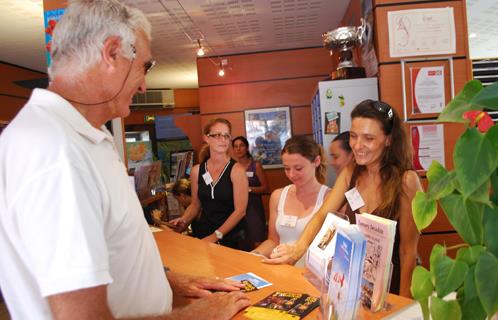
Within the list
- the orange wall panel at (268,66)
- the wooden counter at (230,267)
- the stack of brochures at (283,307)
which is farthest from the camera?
the orange wall panel at (268,66)

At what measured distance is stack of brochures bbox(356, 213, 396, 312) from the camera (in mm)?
1027

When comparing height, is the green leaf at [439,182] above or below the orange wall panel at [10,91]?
below

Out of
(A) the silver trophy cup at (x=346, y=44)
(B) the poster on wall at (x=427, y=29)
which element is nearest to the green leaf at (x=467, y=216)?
(B) the poster on wall at (x=427, y=29)

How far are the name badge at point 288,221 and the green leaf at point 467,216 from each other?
1.68 meters

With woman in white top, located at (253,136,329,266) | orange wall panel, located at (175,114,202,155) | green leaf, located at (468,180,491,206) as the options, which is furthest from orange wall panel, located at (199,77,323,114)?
green leaf, located at (468,180,491,206)

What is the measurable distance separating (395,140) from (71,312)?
5.36ft

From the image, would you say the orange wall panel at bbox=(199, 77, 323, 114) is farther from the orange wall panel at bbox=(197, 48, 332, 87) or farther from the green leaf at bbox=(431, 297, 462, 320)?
the green leaf at bbox=(431, 297, 462, 320)

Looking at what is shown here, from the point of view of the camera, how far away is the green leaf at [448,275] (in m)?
0.51

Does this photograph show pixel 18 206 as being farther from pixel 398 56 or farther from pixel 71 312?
pixel 398 56

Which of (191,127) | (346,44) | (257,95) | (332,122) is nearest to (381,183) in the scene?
(332,122)

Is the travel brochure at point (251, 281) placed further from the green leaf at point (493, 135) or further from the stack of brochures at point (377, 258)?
the green leaf at point (493, 135)

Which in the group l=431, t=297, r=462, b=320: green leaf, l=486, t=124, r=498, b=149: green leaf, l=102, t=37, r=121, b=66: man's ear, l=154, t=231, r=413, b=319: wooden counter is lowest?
l=154, t=231, r=413, b=319: wooden counter

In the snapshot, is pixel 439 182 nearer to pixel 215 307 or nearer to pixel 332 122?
pixel 215 307

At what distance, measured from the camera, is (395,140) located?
194 cm
